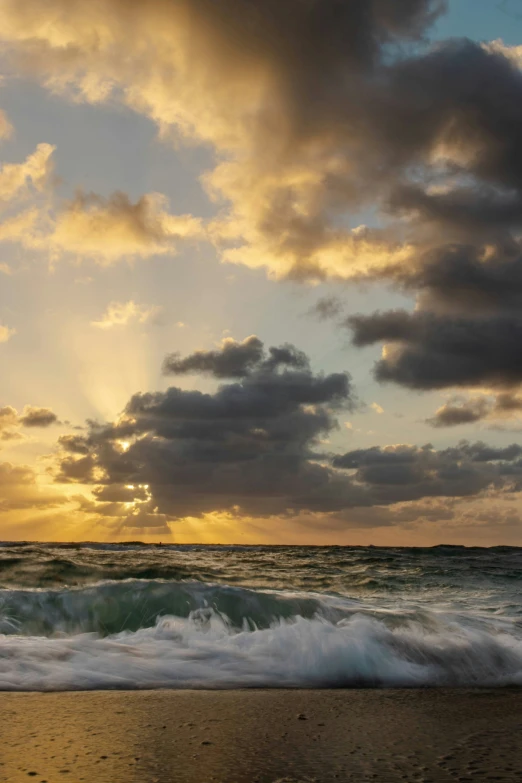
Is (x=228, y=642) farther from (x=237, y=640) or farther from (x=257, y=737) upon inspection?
(x=257, y=737)

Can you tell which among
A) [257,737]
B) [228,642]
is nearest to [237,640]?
[228,642]

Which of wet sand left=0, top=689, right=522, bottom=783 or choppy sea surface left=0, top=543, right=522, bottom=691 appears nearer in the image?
wet sand left=0, top=689, right=522, bottom=783

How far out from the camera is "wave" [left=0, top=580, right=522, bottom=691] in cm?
612

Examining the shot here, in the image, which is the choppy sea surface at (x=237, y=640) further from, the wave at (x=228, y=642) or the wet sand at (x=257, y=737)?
the wet sand at (x=257, y=737)

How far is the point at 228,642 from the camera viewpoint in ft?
24.3

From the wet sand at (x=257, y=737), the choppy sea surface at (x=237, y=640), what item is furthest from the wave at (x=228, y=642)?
the wet sand at (x=257, y=737)

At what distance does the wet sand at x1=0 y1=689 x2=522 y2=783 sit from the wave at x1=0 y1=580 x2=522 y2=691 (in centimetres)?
69

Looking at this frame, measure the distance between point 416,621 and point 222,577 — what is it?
6686 mm

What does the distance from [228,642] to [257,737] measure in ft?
11.8

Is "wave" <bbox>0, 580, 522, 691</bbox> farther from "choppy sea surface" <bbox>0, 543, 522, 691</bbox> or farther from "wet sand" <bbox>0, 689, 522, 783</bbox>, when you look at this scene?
"wet sand" <bbox>0, 689, 522, 783</bbox>

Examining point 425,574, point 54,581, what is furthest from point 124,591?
point 425,574

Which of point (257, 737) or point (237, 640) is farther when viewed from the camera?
point (237, 640)

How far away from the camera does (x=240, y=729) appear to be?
163 inches

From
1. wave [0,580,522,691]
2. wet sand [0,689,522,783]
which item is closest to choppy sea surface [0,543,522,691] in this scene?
wave [0,580,522,691]
